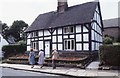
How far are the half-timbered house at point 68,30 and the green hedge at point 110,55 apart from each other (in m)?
7.18

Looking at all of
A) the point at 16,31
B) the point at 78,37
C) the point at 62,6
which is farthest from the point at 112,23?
the point at 16,31

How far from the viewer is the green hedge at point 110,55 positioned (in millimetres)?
18562

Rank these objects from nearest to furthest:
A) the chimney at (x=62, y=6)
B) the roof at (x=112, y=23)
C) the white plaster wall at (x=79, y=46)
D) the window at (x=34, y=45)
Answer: the white plaster wall at (x=79, y=46) → the chimney at (x=62, y=6) → the window at (x=34, y=45) → the roof at (x=112, y=23)

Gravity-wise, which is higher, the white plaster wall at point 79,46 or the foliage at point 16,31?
the foliage at point 16,31

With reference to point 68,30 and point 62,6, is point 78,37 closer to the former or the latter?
point 68,30

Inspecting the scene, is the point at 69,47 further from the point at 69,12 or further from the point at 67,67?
the point at 67,67

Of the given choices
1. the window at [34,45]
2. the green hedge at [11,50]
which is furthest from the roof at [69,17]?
the green hedge at [11,50]

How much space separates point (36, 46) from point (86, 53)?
425 inches

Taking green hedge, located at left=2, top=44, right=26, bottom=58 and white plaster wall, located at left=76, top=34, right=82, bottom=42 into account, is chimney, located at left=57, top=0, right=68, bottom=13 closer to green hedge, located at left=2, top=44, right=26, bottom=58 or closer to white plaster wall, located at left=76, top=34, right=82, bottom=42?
white plaster wall, located at left=76, top=34, right=82, bottom=42

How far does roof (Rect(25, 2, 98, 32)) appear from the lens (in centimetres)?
2869

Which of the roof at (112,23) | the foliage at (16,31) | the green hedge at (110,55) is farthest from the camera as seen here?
the foliage at (16,31)

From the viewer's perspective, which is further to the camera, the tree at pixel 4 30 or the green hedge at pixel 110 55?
the tree at pixel 4 30

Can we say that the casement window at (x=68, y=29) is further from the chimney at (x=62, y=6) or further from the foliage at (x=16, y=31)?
the foliage at (x=16, y=31)

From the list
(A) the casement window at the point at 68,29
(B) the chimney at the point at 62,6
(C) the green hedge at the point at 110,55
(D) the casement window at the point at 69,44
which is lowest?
(C) the green hedge at the point at 110,55
